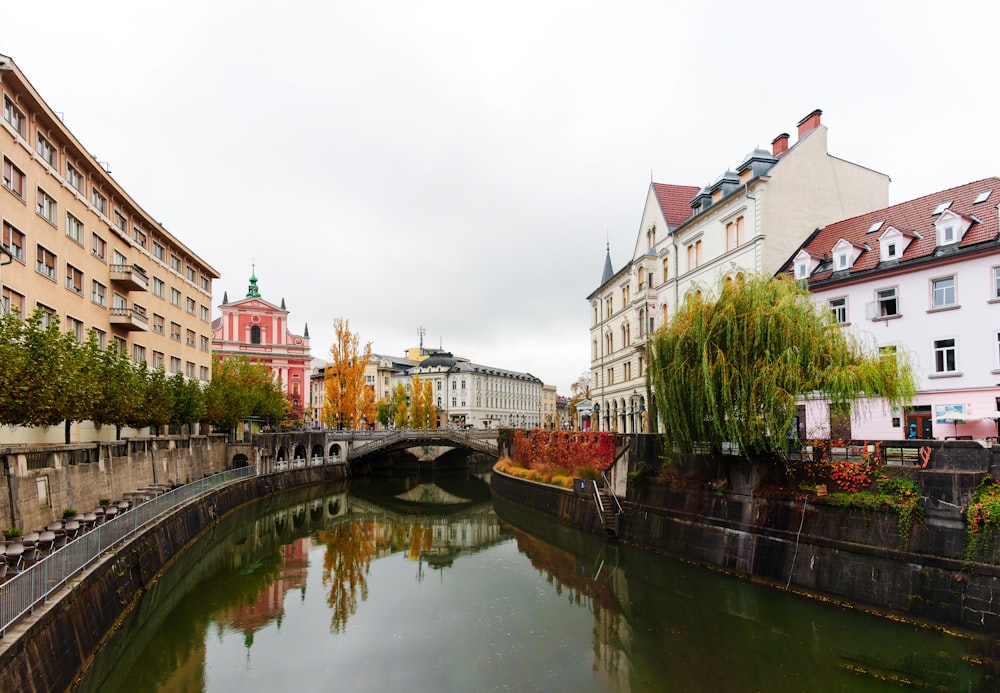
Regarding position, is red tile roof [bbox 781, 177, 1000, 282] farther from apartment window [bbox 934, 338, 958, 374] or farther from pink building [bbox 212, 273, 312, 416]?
pink building [bbox 212, 273, 312, 416]

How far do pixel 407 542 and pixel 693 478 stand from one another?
649 inches

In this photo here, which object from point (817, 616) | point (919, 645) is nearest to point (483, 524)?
point (817, 616)

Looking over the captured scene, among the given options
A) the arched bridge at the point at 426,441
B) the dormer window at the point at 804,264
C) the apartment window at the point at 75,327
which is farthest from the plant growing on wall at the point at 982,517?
the arched bridge at the point at 426,441

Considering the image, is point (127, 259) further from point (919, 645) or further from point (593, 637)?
point (919, 645)

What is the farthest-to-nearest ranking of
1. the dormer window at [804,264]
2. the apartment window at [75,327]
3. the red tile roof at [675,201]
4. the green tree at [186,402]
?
the red tile roof at [675,201], the green tree at [186,402], the dormer window at [804,264], the apartment window at [75,327]

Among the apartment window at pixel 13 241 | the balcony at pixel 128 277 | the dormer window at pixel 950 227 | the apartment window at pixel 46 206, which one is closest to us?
the apartment window at pixel 13 241

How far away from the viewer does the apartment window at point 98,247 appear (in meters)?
33.4

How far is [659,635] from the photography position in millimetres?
18250

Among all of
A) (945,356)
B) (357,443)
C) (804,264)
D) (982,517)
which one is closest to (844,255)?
(804,264)

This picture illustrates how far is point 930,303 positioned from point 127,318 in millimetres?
40065

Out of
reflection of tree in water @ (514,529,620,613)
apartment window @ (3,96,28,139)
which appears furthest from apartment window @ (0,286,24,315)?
reflection of tree in water @ (514,529,620,613)

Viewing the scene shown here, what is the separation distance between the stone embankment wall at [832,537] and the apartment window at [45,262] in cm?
2826

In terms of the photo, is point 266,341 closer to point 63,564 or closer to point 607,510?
point 607,510

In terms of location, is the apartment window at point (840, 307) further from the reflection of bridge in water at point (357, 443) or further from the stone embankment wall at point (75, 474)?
the reflection of bridge in water at point (357, 443)
